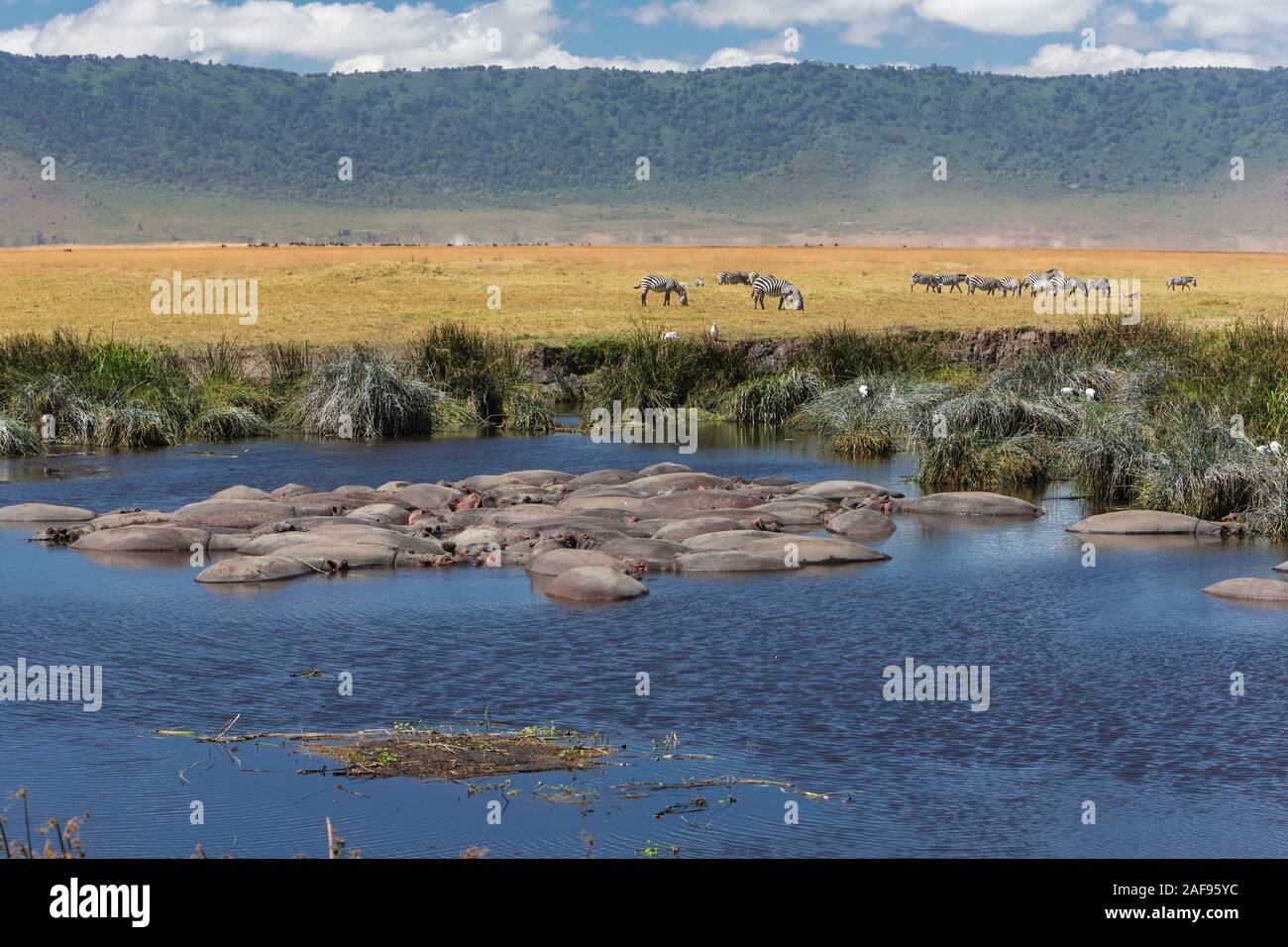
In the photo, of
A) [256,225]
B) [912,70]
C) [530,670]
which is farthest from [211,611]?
[912,70]

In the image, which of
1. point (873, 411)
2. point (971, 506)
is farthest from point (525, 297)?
point (971, 506)

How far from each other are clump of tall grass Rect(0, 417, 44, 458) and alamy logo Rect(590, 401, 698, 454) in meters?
9.00

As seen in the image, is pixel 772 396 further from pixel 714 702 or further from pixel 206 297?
pixel 206 297

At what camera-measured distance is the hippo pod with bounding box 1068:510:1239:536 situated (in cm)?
1858

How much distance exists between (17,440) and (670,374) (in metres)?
11.2

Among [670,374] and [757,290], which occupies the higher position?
[757,290]

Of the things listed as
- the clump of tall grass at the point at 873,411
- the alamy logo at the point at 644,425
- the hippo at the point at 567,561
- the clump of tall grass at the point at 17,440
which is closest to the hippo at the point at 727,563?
the hippo at the point at 567,561

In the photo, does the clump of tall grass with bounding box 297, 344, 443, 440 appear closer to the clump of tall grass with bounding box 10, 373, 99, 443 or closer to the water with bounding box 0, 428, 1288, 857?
the clump of tall grass with bounding box 10, 373, 99, 443

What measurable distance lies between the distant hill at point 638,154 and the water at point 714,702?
118 metres

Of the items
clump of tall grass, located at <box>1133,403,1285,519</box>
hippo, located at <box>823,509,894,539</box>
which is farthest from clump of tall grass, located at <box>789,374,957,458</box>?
hippo, located at <box>823,509,894,539</box>

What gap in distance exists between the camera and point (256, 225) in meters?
133
